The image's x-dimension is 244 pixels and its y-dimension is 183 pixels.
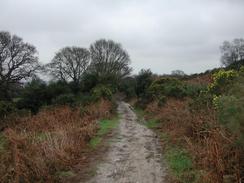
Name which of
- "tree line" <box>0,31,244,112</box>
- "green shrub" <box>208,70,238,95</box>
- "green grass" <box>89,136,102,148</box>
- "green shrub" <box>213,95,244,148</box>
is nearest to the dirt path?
"green grass" <box>89,136,102,148</box>

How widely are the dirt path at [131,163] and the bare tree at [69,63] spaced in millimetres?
35900

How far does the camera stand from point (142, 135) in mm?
13180

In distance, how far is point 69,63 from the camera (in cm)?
4772

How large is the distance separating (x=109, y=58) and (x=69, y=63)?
7226 millimetres

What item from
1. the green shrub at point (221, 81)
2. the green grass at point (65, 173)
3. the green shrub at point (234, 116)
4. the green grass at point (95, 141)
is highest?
the green shrub at point (221, 81)

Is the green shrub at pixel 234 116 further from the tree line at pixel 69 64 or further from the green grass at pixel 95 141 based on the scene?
the tree line at pixel 69 64

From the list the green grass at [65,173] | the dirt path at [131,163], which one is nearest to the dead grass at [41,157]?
the green grass at [65,173]

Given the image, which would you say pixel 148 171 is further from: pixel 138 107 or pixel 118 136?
pixel 138 107

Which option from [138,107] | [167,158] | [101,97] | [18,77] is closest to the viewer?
[167,158]

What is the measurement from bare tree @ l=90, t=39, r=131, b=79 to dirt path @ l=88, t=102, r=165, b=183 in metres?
38.6

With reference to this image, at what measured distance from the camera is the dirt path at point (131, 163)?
280 inches

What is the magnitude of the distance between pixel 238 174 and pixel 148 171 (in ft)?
7.63

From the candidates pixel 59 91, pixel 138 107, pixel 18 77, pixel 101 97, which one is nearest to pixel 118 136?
pixel 101 97

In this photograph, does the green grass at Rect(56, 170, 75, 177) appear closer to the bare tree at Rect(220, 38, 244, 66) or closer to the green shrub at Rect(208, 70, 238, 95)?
the green shrub at Rect(208, 70, 238, 95)
